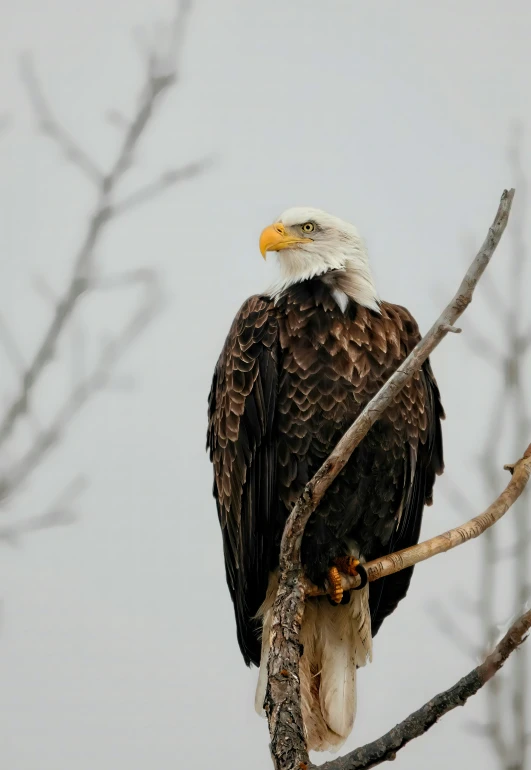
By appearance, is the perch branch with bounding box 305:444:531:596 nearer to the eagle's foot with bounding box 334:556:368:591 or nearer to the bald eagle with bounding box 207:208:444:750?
the eagle's foot with bounding box 334:556:368:591

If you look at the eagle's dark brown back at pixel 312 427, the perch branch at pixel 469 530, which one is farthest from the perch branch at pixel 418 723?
the eagle's dark brown back at pixel 312 427

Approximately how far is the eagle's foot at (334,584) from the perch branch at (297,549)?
45 centimetres

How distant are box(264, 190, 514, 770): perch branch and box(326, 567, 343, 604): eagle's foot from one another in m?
0.45

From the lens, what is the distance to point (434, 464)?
3.89 metres

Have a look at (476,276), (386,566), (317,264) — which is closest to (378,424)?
(386,566)

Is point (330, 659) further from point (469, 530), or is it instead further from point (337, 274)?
point (337, 274)

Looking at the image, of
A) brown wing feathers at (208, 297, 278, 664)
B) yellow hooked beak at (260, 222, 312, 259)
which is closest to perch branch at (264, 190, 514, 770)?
brown wing feathers at (208, 297, 278, 664)

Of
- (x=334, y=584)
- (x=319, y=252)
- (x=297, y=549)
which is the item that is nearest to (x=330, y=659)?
(x=334, y=584)

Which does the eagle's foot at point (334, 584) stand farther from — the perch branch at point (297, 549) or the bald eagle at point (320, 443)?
the perch branch at point (297, 549)

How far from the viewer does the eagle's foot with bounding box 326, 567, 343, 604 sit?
3.53 m

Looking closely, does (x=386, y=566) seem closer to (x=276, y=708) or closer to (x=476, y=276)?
(x=276, y=708)

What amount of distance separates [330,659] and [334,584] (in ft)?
1.31

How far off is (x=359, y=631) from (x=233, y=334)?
4.18 ft

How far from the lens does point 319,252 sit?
388cm
